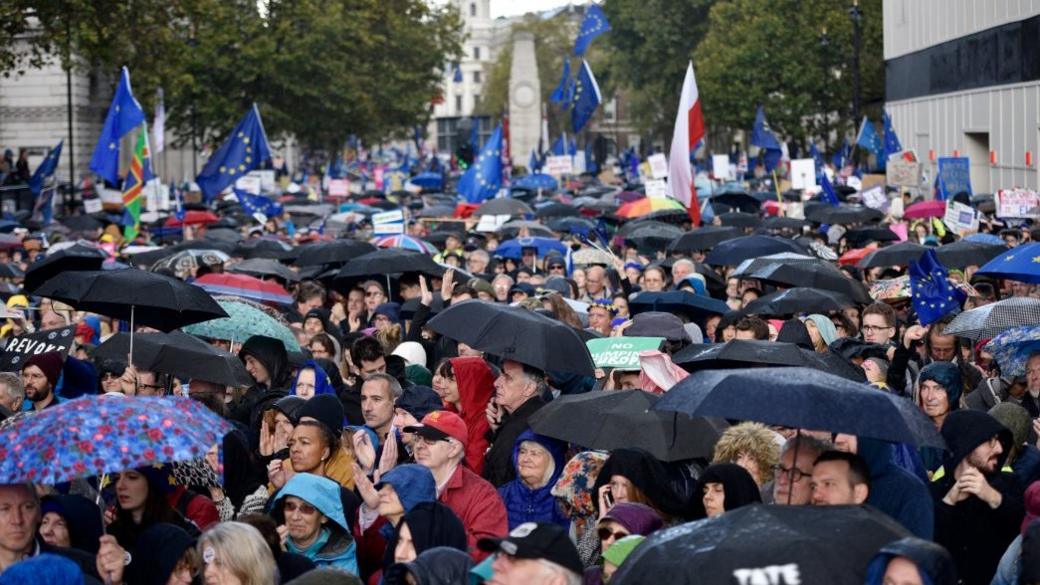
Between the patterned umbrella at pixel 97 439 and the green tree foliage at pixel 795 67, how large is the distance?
182ft

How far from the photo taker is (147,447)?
24.4ft

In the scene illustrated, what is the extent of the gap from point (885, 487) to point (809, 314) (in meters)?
7.32

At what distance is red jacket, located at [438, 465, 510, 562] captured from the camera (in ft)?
28.1

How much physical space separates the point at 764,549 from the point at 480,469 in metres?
4.55

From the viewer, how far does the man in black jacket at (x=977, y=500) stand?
8.20 m

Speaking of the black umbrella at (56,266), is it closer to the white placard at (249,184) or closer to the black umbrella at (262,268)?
the black umbrella at (262,268)

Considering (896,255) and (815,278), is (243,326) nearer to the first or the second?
(815,278)

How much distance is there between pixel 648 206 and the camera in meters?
28.5

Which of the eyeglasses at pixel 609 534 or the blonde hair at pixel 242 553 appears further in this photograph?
the eyeglasses at pixel 609 534

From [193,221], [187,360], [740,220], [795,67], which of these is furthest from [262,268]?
[795,67]

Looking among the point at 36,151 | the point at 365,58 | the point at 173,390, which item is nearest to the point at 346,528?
the point at 173,390

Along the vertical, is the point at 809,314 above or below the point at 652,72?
below

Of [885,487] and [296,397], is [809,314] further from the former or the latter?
[885,487]

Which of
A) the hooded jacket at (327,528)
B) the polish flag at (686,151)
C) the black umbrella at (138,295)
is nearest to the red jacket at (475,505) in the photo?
the hooded jacket at (327,528)
